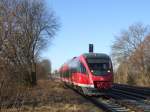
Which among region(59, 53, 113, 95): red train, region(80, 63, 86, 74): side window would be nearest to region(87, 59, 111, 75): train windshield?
region(59, 53, 113, 95): red train

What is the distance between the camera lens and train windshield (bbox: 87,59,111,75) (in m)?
30.0

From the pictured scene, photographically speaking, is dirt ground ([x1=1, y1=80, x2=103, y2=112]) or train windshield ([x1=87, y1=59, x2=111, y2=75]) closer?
dirt ground ([x1=1, y1=80, x2=103, y2=112])

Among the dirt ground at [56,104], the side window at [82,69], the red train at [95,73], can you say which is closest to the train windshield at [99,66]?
the red train at [95,73]

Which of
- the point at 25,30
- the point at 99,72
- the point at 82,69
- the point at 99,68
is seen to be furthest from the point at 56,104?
the point at 25,30

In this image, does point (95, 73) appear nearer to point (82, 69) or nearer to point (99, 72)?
point (99, 72)

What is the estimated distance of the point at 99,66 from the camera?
3047 centimetres

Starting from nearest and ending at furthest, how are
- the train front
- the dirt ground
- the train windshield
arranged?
the dirt ground
the train front
the train windshield

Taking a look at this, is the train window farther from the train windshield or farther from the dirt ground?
the dirt ground

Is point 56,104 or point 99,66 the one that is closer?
point 56,104

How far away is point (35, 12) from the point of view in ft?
170

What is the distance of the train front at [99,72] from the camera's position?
29578 mm

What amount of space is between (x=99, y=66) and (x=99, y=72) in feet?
2.08

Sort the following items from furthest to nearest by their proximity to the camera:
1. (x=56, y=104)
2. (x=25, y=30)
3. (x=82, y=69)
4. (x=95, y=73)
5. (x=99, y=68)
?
(x=25, y=30) < (x=82, y=69) < (x=99, y=68) < (x=95, y=73) < (x=56, y=104)

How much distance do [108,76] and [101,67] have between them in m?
0.89
